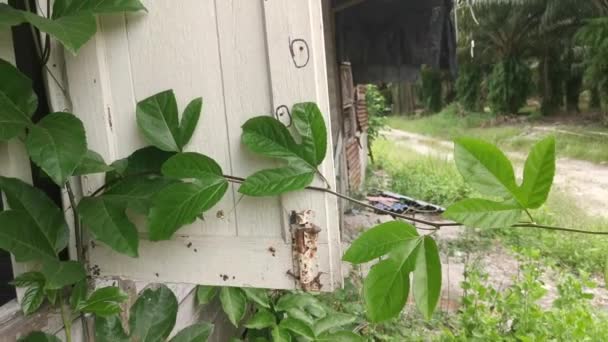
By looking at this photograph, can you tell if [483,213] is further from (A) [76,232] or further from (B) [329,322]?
(B) [329,322]

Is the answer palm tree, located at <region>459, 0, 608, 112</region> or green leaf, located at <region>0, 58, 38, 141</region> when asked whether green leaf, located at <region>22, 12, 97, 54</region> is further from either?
palm tree, located at <region>459, 0, 608, 112</region>

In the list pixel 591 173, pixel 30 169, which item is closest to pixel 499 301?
pixel 30 169

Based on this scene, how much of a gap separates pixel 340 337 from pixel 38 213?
1.18 metres

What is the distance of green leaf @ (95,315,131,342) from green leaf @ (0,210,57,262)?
18cm

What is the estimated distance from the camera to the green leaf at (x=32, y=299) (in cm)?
88

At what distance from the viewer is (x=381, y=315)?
713 mm

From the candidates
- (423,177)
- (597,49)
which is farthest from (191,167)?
(597,49)

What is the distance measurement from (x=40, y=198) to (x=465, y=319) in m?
2.02

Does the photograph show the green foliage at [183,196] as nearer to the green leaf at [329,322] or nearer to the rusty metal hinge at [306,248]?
the rusty metal hinge at [306,248]

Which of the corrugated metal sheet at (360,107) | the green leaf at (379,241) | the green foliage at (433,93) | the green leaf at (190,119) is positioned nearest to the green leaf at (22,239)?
the green leaf at (190,119)

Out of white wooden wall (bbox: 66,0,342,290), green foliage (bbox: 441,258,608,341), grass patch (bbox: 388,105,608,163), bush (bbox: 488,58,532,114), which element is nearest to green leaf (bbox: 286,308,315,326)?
green foliage (bbox: 441,258,608,341)

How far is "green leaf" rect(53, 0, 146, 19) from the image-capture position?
78cm

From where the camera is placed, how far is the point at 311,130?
79 cm

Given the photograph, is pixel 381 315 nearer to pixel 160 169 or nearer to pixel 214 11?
pixel 160 169
